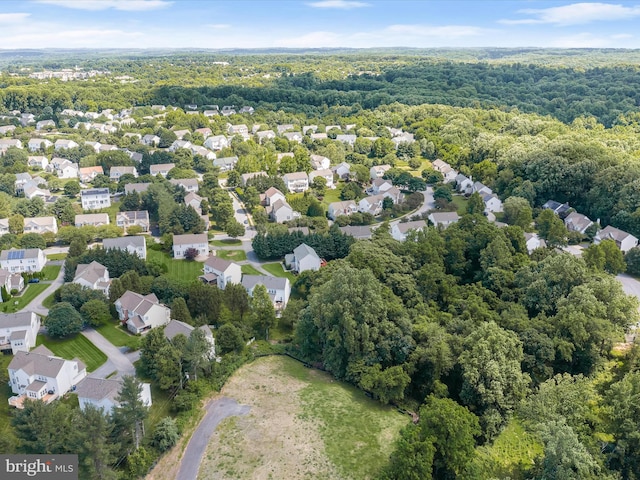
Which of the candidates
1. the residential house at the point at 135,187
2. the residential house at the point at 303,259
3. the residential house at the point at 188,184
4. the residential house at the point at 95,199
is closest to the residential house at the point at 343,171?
the residential house at the point at 188,184

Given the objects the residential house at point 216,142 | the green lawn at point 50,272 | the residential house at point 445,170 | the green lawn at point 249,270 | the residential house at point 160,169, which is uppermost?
the residential house at point 216,142

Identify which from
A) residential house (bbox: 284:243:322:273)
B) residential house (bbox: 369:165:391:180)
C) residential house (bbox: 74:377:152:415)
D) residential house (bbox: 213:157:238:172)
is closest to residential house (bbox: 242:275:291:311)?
residential house (bbox: 284:243:322:273)

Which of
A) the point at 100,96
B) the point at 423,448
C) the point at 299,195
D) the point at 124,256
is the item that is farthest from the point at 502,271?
the point at 100,96

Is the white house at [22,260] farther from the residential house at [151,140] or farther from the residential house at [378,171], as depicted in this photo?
the residential house at [151,140]

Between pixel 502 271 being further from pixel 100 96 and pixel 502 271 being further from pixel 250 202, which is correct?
pixel 100 96

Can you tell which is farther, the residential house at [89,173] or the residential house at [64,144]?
the residential house at [64,144]

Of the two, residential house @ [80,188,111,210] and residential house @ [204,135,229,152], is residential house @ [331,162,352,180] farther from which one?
residential house @ [80,188,111,210]

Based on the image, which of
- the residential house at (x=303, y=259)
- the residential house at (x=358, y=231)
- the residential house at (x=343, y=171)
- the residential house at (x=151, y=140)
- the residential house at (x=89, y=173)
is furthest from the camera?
the residential house at (x=151, y=140)

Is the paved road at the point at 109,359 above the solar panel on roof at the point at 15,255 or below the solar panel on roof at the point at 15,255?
below
